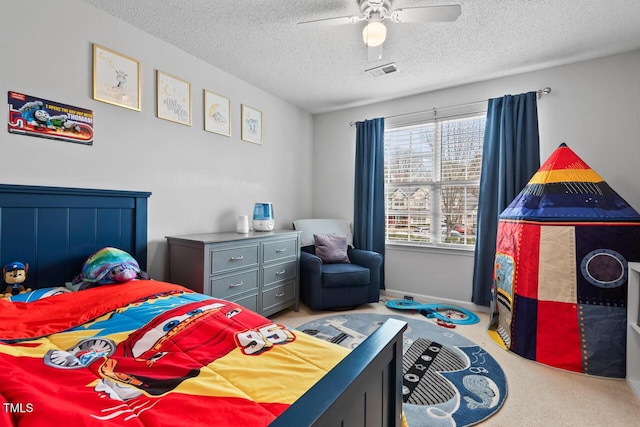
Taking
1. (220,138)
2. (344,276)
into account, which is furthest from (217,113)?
(344,276)

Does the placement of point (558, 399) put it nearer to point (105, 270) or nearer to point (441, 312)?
point (441, 312)

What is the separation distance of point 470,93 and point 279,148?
7.57 ft

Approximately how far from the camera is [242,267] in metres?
2.60

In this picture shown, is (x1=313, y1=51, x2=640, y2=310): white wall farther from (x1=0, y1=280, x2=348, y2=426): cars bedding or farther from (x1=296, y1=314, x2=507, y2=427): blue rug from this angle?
(x1=0, y1=280, x2=348, y2=426): cars bedding

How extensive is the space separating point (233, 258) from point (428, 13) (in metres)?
2.25

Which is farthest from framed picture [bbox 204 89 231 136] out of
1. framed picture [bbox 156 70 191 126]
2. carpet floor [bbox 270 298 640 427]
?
carpet floor [bbox 270 298 640 427]

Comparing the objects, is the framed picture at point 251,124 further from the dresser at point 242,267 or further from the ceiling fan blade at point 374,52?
the ceiling fan blade at point 374,52

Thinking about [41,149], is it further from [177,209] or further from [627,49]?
[627,49]

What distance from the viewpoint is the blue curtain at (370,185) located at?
149 inches

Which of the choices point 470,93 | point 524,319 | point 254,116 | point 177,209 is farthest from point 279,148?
point 524,319

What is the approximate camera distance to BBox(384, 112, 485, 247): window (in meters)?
3.35

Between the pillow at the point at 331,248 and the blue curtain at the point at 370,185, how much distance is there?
0.42 metres

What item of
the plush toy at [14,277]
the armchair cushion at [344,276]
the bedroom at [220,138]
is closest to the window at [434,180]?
the bedroom at [220,138]

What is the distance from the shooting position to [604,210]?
6.88 ft
